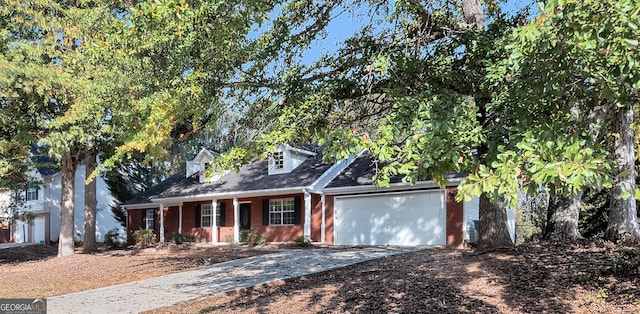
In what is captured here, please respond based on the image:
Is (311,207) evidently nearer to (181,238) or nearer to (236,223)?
(236,223)

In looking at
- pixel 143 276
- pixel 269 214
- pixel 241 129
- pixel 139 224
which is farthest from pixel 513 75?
pixel 139 224

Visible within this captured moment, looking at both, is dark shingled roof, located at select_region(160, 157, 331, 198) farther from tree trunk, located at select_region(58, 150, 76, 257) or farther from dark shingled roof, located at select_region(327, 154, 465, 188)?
tree trunk, located at select_region(58, 150, 76, 257)

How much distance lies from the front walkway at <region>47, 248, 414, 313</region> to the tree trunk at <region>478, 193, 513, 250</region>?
10.2 feet

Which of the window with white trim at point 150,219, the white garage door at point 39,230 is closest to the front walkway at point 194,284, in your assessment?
the window with white trim at point 150,219

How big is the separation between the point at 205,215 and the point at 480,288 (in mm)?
18007

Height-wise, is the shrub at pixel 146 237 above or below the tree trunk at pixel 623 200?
below

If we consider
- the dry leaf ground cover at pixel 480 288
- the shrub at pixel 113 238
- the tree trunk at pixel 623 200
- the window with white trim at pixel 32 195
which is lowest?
the shrub at pixel 113 238

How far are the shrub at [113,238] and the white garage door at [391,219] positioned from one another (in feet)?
47.7

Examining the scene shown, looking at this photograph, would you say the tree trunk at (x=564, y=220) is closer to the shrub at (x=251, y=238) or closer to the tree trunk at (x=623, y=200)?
the tree trunk at (x=623, y=200)

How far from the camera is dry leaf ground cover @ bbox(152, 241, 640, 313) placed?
20.8 ft

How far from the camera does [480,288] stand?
284 inches

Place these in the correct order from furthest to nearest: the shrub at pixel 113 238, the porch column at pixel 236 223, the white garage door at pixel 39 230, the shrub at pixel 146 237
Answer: the white garage door at pixel 39 230, the shrub at pixel 113 238, the shrub at pixel 146 237, the porch column at pixel 236 223

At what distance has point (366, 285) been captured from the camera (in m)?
8.27

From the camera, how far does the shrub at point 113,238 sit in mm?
26344
